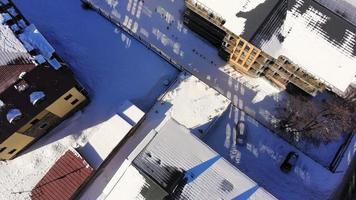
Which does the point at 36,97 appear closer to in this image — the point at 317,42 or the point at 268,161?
the point at 268,161

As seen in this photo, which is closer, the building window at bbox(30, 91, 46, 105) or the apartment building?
the apartment building

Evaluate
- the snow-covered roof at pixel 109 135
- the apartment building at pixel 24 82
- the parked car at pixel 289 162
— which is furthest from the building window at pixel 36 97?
the parked car at pixel 289 162

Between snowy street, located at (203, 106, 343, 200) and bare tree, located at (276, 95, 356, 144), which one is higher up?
bare tree, located at (276, 95, 356, 144)

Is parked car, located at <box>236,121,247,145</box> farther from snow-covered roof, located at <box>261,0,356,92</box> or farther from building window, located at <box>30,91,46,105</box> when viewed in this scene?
building window, located at <box>30,91,46,105</box>

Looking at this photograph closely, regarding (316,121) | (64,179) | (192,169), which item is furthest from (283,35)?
(64,179)

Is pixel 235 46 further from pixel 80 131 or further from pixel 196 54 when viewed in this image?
pixel 80 131

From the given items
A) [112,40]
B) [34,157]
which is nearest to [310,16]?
[112,40]

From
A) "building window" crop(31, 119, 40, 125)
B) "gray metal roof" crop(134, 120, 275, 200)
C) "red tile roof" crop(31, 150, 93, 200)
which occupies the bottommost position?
"red tile roof" crop(31, 150, 93, 200)

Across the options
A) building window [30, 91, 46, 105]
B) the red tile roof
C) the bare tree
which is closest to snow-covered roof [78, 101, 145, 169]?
the red tile roof
